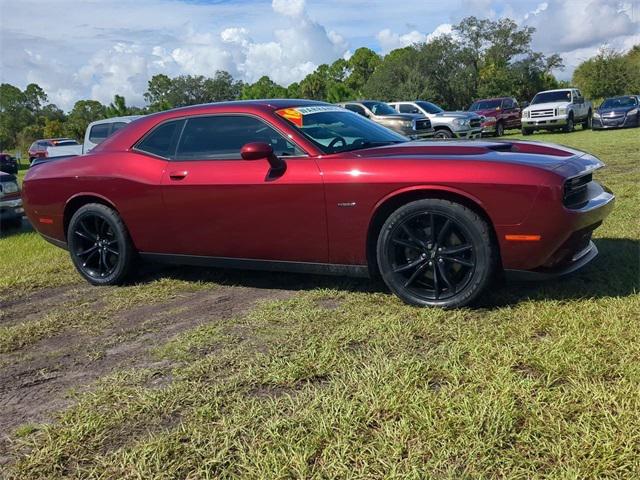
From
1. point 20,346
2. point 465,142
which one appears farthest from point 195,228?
point 465,142

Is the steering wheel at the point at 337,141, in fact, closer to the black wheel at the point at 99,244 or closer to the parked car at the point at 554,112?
the black wheel at the point at 99,244

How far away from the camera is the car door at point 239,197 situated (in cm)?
403

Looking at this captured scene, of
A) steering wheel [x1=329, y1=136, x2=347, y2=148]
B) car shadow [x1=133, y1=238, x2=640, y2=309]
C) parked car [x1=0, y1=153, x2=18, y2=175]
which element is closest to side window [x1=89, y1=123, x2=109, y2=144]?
car shadow [x1=133, y1=238, x2=640, y2=309]

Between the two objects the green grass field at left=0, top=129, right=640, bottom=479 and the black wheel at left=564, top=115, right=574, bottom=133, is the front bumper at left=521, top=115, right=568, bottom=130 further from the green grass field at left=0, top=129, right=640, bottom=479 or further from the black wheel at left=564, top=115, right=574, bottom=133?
the green grass field at left=0, top=129, right=640, bottom=479

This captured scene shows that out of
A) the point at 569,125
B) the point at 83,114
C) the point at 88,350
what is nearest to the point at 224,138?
the point at 88,350

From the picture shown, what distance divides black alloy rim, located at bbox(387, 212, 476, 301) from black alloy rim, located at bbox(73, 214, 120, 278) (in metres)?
2.52

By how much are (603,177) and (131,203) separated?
7257mm

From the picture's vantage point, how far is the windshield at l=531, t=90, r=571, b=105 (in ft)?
78.2

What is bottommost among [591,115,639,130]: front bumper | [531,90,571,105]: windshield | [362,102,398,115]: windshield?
[591,115,639,130]: front bumper

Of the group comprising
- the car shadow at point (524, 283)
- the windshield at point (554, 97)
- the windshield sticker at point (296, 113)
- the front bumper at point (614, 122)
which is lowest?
the front bumper at point (614, 122)

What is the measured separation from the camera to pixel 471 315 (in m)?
3.62

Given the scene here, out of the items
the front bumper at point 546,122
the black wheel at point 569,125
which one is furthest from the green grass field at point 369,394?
the black wheel at point 569,125

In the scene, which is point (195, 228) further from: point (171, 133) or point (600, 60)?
point (600, 60)

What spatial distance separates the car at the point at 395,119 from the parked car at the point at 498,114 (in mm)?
6521
